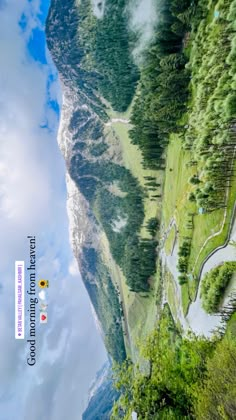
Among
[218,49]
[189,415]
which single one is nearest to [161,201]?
[218,49]

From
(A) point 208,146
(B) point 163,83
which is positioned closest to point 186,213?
(A) point 208,146

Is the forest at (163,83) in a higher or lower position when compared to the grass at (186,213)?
higher

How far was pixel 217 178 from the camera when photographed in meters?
75.6

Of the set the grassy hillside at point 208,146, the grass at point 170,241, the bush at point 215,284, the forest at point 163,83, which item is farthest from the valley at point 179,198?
the grass at point 170,241

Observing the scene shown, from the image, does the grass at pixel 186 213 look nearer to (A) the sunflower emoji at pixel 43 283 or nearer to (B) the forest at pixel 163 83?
(B) the forest at pixel 163 83

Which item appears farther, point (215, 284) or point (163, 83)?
point (163, 83)

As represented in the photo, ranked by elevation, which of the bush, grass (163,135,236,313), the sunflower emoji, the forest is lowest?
the bush

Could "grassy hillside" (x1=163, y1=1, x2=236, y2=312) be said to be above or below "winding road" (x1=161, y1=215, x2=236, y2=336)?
above

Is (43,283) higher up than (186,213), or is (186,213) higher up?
(186,213)

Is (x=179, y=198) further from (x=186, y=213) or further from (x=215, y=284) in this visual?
(x=215, y=284)

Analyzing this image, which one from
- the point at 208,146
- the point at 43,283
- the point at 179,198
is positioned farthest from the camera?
the point at 179,198

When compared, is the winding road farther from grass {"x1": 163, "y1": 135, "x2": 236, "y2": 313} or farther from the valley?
grass {"x1": 163, "y1": 135, "x2": 236, "y2": 313}

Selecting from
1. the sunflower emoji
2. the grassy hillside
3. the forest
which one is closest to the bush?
the grassy hillside

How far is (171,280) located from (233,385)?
9045 centimetres
